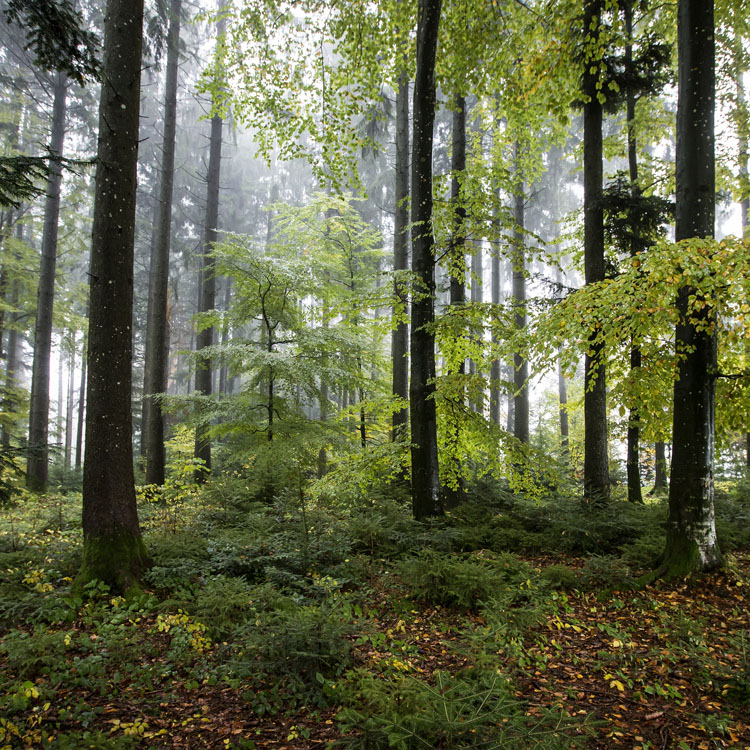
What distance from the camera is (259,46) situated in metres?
7.13

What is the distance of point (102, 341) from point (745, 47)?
13.3 metres

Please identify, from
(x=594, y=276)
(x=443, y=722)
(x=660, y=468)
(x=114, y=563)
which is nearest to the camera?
(x=443, y=722)

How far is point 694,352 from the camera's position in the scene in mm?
5031

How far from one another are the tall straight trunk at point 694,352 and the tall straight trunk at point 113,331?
19.7 ft

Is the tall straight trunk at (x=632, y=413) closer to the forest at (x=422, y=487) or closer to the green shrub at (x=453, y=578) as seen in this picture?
the forest at (x=422, y=487)

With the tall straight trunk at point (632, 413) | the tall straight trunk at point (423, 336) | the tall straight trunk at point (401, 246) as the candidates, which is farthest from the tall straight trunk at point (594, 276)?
the tall straight trunk at point (401, 246)

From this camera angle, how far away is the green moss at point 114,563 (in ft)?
Answer: 14.9

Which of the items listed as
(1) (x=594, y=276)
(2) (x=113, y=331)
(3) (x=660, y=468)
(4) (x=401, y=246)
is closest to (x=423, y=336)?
(1) (x=594, y=276)

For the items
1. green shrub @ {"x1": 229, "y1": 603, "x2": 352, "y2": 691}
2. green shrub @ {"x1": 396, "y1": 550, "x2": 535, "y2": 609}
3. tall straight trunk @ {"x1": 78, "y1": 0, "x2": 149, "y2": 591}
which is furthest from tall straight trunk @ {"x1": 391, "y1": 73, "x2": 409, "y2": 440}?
green shrub @ {"x1": 229, "y1": 603, "x2": 352, "y2": 691}

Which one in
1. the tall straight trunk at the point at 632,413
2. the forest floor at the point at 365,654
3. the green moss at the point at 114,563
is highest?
the tall straight trunk at the point at 632,413

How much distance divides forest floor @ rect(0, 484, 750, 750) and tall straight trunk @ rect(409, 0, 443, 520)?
1.05 m

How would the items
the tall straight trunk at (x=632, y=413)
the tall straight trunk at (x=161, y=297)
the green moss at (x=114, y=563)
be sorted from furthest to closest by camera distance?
the tall straight trunk at (x=161, y=297)
the tall straight trunk at (x=632, y=413)
the green moss at (x=114, y=563)

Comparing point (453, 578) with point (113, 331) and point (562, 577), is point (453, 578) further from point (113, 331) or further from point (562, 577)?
point (113, 331)

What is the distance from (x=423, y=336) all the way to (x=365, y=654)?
13.5 feet
